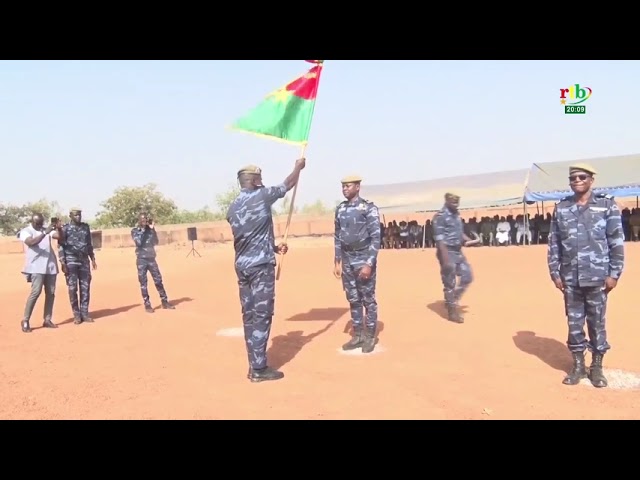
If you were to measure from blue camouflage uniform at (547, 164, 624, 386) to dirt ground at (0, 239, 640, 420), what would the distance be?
1.44 feet

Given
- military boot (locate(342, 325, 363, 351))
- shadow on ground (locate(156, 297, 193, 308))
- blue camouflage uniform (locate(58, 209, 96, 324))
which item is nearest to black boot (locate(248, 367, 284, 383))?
military boot (locate(342, 325, 363, 351))

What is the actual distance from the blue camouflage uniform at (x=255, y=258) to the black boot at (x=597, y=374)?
2.96 meters

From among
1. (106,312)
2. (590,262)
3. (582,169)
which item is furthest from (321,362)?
(106,312)

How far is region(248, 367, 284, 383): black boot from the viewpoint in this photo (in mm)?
5203

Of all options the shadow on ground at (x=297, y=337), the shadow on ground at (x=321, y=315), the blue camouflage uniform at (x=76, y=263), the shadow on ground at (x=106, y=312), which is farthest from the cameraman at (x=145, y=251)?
the shadow on ground at (x=297, y=337)

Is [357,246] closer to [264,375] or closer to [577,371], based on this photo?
[264,375]

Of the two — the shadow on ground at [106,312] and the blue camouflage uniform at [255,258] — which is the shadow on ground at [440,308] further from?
the shadow on ground at [106,312]

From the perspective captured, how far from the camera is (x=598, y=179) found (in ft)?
67.3

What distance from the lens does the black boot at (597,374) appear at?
4.68 meters

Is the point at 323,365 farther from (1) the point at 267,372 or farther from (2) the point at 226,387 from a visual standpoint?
(2) the point at 226,387

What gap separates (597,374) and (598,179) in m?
18.1

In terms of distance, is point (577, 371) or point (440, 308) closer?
point (577, 371)

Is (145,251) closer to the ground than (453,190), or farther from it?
closer to the ground

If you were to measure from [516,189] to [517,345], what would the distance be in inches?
661
